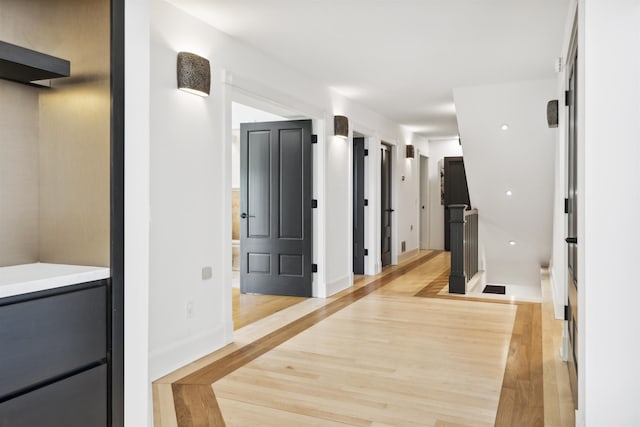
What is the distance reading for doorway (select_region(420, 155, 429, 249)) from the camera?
10953 millimetres

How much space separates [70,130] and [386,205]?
6.72 meters

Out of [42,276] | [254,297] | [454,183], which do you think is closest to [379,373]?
[42,276]

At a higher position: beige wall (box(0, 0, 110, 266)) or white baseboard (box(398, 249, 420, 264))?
beige wall (box(0, 0, 110, 266))

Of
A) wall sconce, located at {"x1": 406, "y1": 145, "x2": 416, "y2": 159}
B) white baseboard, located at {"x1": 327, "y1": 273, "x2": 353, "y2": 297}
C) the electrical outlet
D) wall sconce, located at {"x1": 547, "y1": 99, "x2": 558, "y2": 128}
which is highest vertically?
wall sconce, located at {"x1": 406, "y1": 145, "x2": 416, "y2": 159}

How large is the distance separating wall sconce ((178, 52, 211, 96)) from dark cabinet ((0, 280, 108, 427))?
1.95 meters

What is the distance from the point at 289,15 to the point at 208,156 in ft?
3.90

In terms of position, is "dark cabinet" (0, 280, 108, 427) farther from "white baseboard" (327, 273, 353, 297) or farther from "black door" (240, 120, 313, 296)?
"white baseboard" (327, 273, 353, 297)

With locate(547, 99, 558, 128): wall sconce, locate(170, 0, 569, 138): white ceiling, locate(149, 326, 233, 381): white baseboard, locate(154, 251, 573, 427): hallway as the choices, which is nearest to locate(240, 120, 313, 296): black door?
locate(154, 251, 573, 427): hallway

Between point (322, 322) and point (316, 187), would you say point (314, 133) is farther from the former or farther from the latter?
point (322, 322)

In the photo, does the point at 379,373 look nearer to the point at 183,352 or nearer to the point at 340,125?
the point at 183,352

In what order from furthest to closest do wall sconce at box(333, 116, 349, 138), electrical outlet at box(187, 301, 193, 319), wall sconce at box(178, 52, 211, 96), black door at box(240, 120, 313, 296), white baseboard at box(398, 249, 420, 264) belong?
white baseboard at box(398, 249, 420, 264) < wall sconce at box(333, 116, 349, 138) < black door at box(240, 120, 313, 296) < electrical outlet at box(187, 301, 193, 319) < wall sconce at box(178, 52, 211, 96)
